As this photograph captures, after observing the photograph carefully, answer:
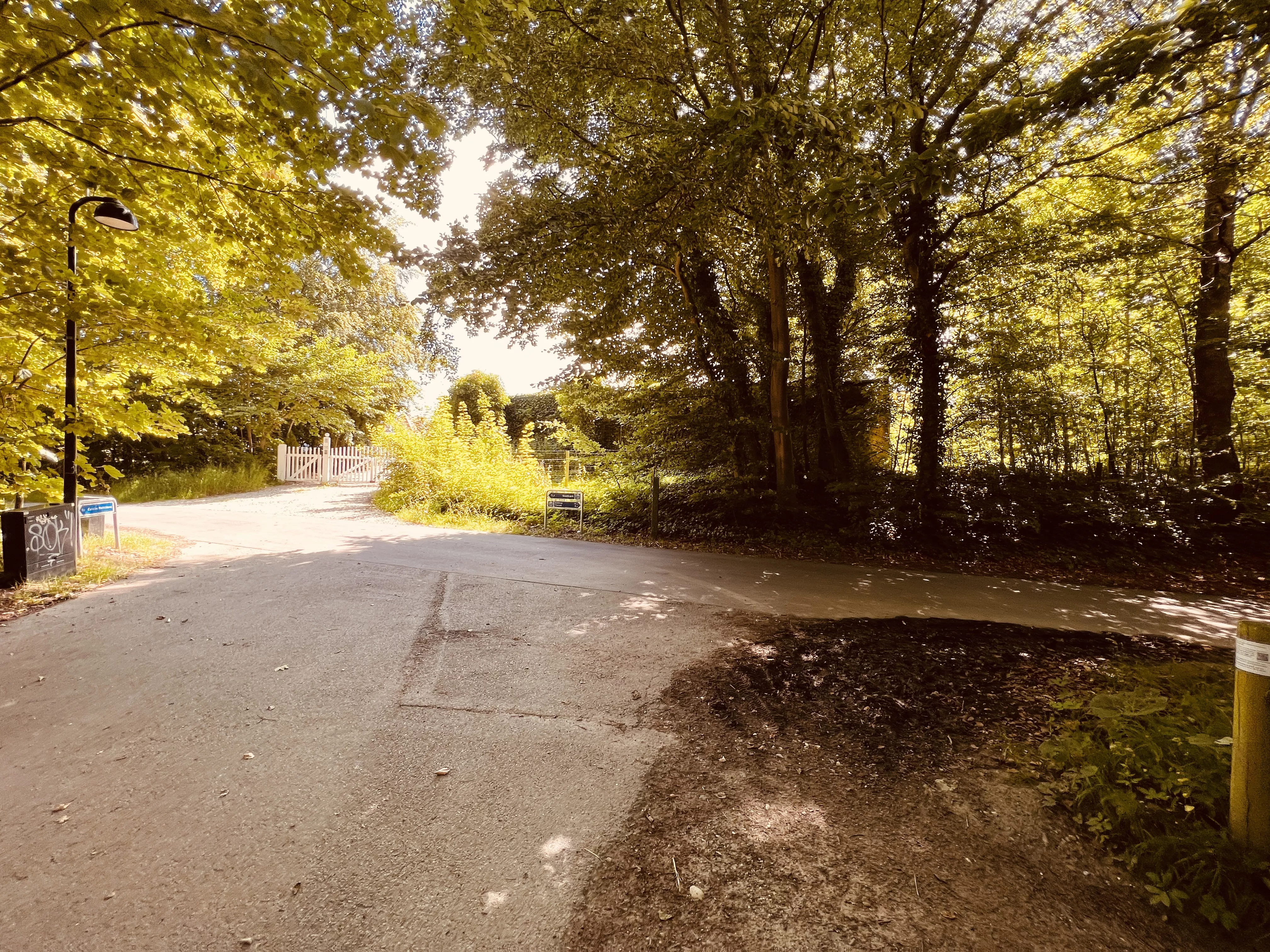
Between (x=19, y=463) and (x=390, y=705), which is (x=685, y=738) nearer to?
(x=390, y=705)

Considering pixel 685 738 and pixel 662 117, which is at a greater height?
pixel 662 117

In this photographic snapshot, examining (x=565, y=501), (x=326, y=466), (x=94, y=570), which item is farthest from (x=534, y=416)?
(x=94, y=570)

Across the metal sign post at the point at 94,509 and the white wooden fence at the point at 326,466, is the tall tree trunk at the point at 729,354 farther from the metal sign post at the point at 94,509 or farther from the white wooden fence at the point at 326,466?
the white wooden fence at the point at 326,466

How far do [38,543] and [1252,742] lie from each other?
30.7 ft

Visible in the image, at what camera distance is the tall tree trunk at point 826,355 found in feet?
32.2

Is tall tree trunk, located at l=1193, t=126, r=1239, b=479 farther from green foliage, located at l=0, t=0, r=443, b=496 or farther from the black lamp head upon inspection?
the black lamp head

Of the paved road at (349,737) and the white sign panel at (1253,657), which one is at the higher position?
the white sign panel at (1253,657)

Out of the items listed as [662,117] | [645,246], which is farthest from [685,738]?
[662,117]

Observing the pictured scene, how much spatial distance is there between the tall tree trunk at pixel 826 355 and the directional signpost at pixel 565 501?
4.89m

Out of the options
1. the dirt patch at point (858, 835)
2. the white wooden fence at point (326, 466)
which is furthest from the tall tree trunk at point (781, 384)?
the white wooden fence at point (326, 466)

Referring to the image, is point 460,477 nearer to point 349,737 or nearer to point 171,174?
point 171,174

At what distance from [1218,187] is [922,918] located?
10.6 metres

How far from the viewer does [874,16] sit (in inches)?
323

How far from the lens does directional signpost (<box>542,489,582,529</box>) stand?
36.8 ft
